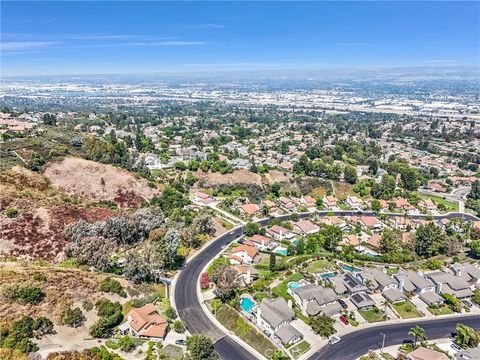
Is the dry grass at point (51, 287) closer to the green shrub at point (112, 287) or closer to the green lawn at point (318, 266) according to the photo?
the green shrub at point (112, 287)

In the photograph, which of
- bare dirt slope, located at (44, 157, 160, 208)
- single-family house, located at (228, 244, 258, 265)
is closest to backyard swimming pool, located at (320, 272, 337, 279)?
single-family house, located at (228, 244, 258, 265)

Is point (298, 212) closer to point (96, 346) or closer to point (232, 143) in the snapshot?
point (96, 346)

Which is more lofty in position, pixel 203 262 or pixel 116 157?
pixel 116 157

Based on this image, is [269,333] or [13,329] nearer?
[13,329]

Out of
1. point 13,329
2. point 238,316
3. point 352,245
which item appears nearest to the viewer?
point 13,329

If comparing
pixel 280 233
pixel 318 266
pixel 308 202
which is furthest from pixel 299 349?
pixel 308 202

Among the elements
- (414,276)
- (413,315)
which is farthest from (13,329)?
(414,276)

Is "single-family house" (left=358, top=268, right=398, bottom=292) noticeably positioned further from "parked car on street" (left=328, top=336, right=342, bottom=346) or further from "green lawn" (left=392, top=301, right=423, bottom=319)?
"parked car on street" (left=328, top=336, right=342, bottom=346)
